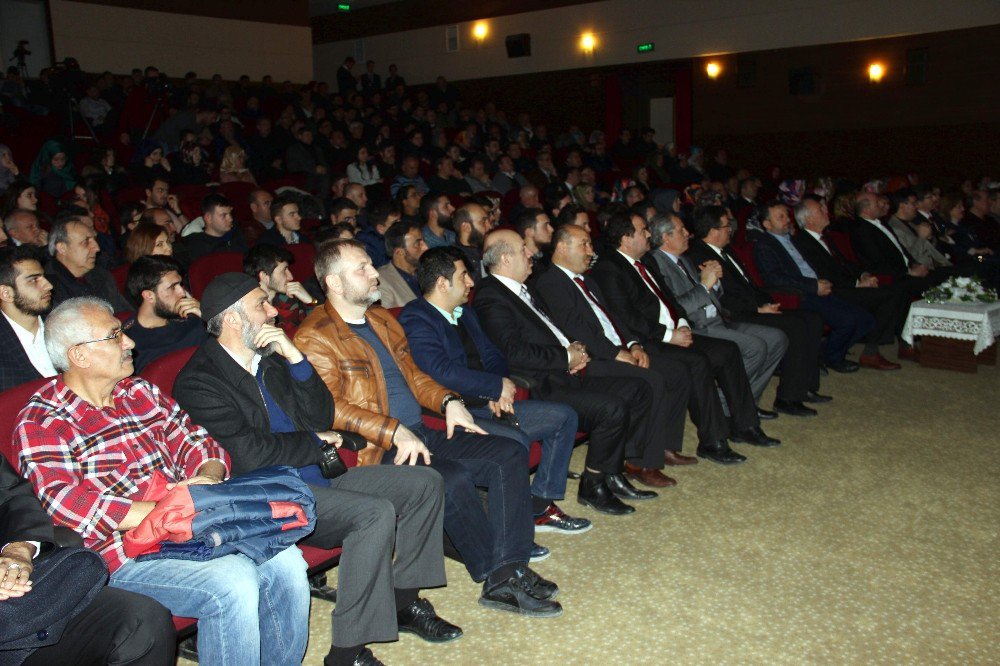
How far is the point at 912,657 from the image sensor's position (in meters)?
2.51

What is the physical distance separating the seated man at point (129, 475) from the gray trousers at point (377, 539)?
140 millimetres

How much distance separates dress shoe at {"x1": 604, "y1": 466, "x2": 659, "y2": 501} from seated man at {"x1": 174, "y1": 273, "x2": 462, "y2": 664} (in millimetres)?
1258

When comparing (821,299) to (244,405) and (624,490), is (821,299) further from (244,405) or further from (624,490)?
(244,405)

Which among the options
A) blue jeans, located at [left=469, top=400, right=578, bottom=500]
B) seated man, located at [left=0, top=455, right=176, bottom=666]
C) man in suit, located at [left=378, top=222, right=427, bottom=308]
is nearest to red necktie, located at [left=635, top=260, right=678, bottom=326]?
man in suit, located at [left=378, top=222, right=427, bottom=308]

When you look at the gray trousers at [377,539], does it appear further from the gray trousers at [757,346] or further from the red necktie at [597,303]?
the gray trousers at [757,346]

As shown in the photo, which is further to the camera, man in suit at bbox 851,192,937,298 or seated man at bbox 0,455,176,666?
man in suit at bbox 851,192,937,298

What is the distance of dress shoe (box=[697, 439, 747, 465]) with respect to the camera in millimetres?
4156

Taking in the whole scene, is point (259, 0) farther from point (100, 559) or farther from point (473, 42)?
point (100, 559)

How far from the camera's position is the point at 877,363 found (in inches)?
231

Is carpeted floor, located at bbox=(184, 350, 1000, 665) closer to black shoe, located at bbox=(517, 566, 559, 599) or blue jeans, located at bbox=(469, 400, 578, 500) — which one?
black shoe, located at bbox=(517, 566, 559, 599)

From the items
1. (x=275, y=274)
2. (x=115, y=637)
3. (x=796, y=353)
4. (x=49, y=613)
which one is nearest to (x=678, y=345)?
(x=796, y=353)

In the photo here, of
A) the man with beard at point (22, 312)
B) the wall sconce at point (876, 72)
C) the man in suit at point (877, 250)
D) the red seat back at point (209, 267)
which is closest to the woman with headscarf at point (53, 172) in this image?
the red seat back at point (209, 267)

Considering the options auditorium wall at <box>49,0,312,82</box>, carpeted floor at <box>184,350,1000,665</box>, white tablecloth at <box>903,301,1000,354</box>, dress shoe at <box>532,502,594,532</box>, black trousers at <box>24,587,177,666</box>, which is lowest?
carpeted floor at <box>184,350,1000,665</box>

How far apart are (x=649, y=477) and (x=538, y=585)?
1.20 metres
